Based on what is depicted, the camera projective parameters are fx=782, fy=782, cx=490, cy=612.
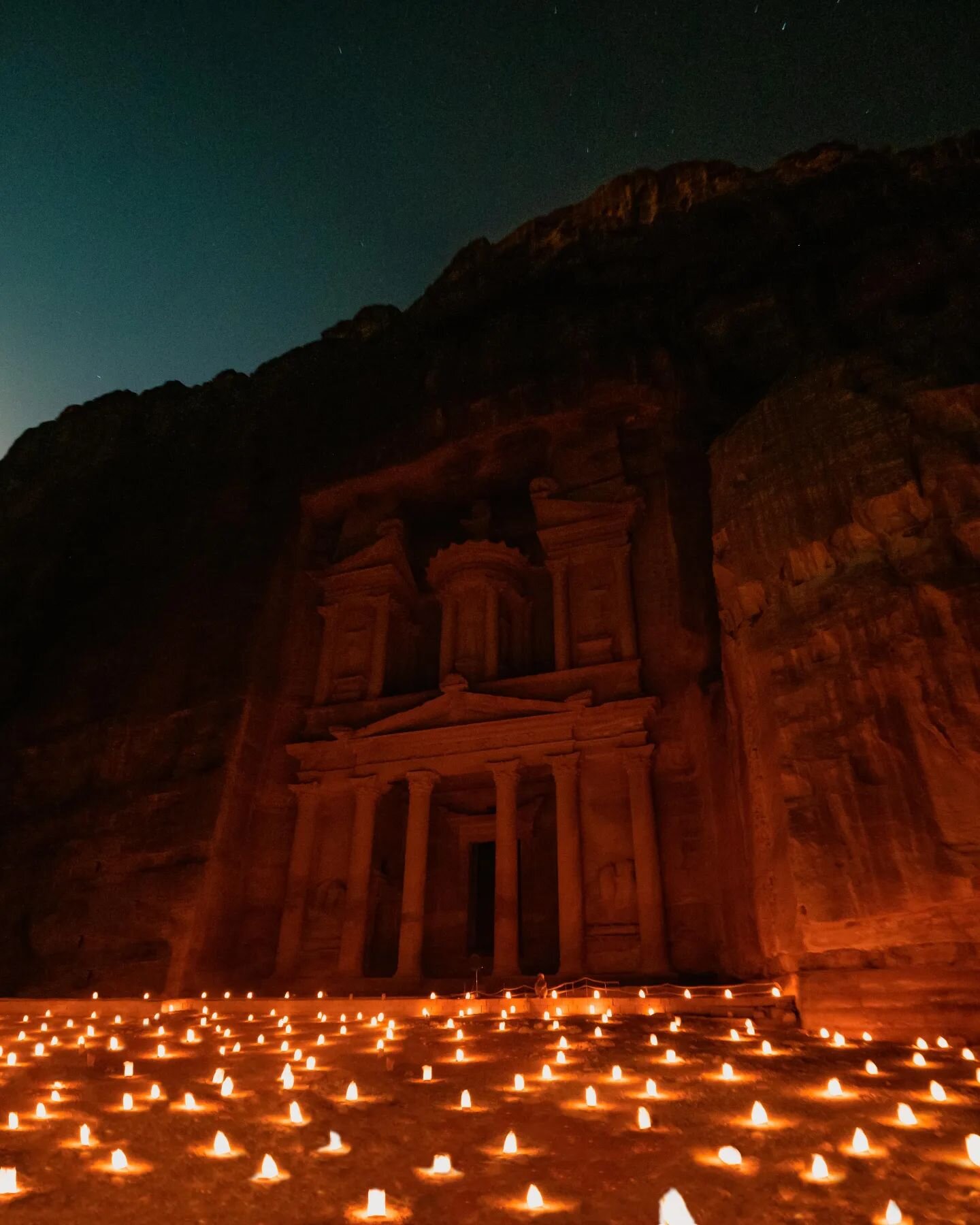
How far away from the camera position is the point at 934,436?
11359 millimetres

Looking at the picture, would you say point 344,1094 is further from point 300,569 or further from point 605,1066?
point 300,569

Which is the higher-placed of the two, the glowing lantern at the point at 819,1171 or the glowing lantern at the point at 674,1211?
the glowing lantern at the point at 674,1211

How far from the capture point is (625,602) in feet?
61.1

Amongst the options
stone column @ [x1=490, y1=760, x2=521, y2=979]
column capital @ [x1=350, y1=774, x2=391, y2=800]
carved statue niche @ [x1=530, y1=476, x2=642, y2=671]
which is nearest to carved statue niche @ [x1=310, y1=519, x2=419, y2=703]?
column capital @ [x1=350, y1=774, x2=391, y2=800]

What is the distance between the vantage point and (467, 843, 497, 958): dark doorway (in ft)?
60.9

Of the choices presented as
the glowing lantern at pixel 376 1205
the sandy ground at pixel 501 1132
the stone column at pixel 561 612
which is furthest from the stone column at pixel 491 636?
the glowing lantern at pixel 376 1205

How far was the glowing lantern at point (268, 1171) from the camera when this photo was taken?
473 cm

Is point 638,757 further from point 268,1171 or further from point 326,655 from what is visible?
point 268,1171

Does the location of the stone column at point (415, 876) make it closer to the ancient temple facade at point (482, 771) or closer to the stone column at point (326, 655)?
the ancient temple facade at point (482, 771)

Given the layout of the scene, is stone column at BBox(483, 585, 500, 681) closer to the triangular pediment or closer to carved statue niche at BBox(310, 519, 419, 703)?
the triangular pediment

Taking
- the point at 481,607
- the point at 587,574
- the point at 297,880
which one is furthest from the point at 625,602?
the point at 297,880

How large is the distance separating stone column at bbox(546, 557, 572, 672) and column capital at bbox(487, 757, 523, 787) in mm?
2483

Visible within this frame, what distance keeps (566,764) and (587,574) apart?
17.6 feet

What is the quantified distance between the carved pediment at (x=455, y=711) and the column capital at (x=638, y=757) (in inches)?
75.2
